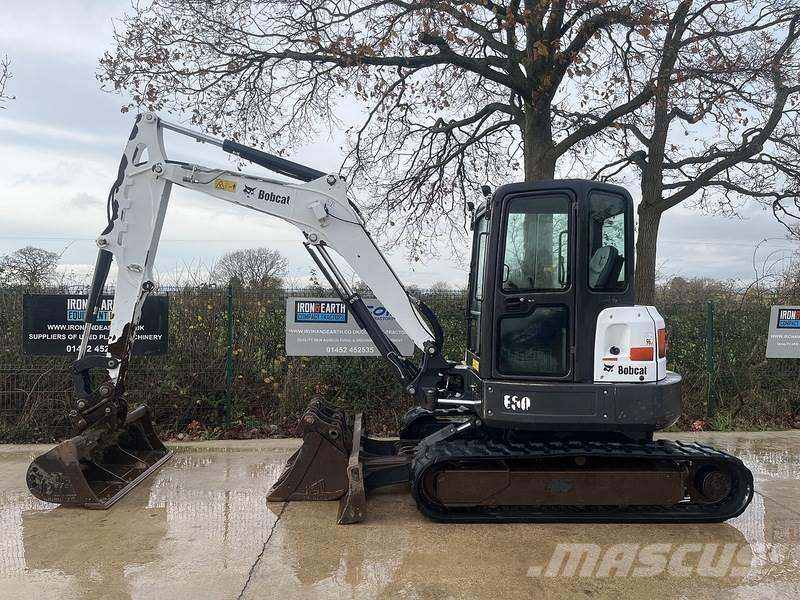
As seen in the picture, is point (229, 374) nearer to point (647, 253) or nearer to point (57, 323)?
point (57, 323)

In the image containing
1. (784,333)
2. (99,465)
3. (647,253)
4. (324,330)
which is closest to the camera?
(99,465)

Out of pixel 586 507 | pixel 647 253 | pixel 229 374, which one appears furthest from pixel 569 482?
pixel 647 253

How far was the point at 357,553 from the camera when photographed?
172 inches

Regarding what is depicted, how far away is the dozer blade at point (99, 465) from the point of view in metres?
5.14

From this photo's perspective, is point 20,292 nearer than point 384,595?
No

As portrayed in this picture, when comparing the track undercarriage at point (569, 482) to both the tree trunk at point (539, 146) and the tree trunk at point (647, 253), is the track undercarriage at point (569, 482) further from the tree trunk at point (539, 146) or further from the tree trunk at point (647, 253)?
the tree trunk at point (539, 146)

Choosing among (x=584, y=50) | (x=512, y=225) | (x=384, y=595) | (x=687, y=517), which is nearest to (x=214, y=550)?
(x=384, y=595)

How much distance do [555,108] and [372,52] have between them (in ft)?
10.1

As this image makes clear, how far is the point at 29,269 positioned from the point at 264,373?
3.57m

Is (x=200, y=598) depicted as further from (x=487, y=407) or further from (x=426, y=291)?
(x=426, y=291)

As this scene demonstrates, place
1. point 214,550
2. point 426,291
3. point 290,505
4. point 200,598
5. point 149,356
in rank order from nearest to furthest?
point 200,598 < point 214,550 < point 290,505 < point 149,356 < point 426,291

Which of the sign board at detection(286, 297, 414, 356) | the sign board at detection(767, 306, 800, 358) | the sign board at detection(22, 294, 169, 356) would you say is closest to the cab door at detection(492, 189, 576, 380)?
the sign board at detection(286, 297, 414, 356)

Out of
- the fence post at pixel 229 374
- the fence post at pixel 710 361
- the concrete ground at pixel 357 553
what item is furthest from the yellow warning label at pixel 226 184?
the fence post at pixel 710 361

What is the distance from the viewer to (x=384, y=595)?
3.75 meters
